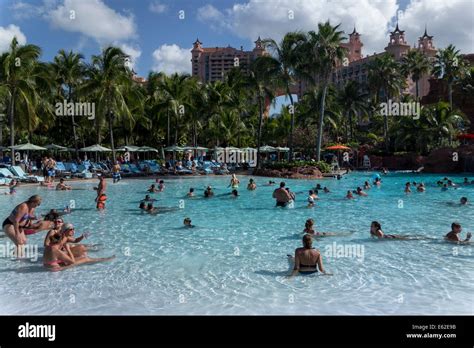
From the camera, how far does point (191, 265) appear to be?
857 cm

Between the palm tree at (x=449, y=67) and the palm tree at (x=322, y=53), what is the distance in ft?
63.6

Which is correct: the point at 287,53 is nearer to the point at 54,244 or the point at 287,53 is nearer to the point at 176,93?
the point at 176,93

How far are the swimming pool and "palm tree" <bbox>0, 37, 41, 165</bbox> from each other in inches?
581

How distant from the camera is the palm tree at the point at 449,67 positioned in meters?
45.2

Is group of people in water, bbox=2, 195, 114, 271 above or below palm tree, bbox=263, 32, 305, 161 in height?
below

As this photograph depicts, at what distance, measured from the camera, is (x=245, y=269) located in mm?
8289

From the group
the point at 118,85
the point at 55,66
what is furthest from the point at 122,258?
the point at 55,66

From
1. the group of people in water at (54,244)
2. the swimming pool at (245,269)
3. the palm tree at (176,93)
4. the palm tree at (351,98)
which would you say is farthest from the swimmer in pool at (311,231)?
the palm tree at (351,98)

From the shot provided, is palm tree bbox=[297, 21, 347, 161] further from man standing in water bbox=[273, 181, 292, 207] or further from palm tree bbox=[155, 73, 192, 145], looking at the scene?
man standing in water bbox=[273, 181, 292, 207]

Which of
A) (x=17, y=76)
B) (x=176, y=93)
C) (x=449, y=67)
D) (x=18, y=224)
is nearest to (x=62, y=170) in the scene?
(x=17, y=76)

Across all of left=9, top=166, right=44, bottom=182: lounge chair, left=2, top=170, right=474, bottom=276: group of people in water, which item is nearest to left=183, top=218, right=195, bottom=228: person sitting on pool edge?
left=2, top=170, right=474, bottom=276: group of people in water

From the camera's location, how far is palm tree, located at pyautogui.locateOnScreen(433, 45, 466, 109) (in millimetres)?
45188

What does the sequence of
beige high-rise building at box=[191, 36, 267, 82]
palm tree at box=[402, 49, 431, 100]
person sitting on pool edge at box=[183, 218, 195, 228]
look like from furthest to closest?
beige high-rise building at box=[191, 36, 267, 82], palm tree at box=[402, 49, 431, 100], person sitting on pool edge at box=[183, 218, 195, 228]

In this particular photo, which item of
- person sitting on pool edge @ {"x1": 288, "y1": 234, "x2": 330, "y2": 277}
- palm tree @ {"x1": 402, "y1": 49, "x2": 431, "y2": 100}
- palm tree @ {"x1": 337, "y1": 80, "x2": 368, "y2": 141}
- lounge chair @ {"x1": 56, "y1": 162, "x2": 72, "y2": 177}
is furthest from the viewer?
palm tree @ {"x1": 402, "y1": 49, "x2": 431, "y2": 100}
